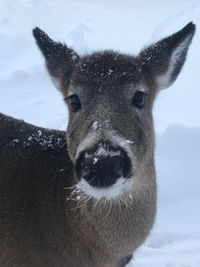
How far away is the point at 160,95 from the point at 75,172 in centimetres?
578

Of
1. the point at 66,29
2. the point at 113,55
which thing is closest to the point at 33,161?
the point at 113,55

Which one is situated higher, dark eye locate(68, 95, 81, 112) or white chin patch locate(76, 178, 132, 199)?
dark eye locate(68, 95, 81, 112)

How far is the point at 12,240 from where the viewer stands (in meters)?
4.20

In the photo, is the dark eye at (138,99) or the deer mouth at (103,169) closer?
the deer mouth at (103,169)

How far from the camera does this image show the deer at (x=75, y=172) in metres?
3.60

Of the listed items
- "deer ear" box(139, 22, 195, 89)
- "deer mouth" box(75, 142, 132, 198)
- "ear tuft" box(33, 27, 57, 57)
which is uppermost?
"ear tuft" box(33, 27, 57, 57)

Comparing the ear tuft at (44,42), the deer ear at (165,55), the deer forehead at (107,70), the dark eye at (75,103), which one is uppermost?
the ear tuft at (44,42)

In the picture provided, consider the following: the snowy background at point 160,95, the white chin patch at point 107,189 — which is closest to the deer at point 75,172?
the white chin patch at point 107,189

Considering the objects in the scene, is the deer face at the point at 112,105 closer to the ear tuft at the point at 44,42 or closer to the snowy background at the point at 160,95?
the ear tuft at the point at 44,42

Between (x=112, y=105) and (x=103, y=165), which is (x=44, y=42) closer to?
(x=112, y=105)

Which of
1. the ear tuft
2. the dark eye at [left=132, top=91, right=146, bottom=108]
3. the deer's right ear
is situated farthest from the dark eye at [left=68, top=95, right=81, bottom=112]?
the ear tuft

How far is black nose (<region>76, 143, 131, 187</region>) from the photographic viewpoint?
113 inches

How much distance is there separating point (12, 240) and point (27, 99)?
5.42 meters

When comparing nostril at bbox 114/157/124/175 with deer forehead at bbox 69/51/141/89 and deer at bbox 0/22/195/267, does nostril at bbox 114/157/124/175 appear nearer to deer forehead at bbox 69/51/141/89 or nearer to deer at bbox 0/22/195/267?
deer at bbox 0/22/195/267
